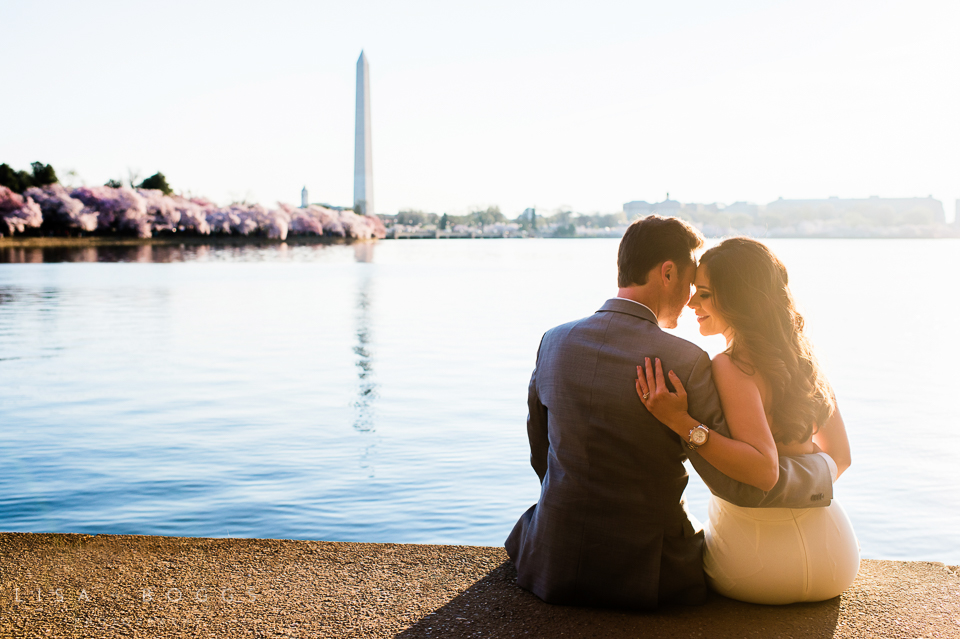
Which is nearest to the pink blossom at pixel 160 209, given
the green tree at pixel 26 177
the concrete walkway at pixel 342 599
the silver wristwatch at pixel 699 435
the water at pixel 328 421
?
the green tree at pixel 26 177

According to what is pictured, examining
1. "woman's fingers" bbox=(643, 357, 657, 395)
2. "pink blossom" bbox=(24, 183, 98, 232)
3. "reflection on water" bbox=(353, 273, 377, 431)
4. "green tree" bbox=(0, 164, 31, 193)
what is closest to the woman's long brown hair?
"woman's fingers" bbox=(643, 357, 657, 395)

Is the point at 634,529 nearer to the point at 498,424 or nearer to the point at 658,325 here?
the point at 658,325

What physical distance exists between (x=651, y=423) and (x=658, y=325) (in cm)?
29

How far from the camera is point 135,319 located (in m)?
19.1

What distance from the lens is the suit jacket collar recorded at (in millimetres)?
2471

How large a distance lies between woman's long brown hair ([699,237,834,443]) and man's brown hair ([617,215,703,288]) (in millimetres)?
70

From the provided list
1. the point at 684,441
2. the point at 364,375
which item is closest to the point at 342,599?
the point at 684,441

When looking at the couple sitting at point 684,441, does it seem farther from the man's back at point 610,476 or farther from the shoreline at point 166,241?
the shoreline at point 166,241

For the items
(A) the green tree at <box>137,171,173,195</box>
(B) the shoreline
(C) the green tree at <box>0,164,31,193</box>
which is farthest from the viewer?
(A) the green tree at <box>137,171,173,195</box>

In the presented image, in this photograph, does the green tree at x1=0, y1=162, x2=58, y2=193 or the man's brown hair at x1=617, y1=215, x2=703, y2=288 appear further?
the green tree at x1=0, y1=162, x2=58, y2=193

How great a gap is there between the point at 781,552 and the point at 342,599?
4.76ft

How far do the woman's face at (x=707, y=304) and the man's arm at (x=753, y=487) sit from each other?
18 cm

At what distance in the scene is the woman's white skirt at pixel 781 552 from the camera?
8.48ft

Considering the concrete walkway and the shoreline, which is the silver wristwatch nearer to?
the concrete walkway
